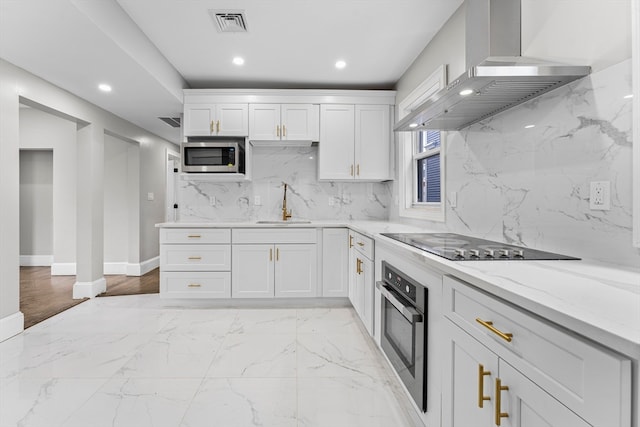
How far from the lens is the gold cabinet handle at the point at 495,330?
2.74 ft

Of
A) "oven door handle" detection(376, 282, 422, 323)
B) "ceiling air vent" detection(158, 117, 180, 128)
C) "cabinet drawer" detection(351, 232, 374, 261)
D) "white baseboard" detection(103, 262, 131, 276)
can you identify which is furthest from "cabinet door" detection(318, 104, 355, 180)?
"white baseboard" detection(103, 262, 131, 276)

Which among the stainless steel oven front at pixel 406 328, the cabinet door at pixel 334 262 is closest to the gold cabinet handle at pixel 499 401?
the stainless steel oven front at pixel 406 328

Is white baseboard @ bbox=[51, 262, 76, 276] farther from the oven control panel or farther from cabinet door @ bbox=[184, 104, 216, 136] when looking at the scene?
the oven control panel

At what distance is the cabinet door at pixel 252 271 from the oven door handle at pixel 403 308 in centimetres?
172

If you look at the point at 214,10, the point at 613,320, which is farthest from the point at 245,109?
the point at 613,320

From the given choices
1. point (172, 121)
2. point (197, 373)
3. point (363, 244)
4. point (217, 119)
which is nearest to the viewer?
point (197, 373)

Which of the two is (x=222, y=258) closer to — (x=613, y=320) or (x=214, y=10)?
(x=214, y=10)

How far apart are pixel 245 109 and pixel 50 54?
65.8 inches

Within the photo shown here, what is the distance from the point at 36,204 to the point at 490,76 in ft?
23.2

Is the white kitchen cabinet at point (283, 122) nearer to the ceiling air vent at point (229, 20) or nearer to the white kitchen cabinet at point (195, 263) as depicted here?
the ceiling air vent at point (229, 20)

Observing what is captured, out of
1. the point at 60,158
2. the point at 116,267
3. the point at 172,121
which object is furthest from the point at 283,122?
the point at 60,158

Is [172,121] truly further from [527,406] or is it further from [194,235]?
[527,406]

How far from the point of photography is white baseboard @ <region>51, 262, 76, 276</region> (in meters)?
4.89

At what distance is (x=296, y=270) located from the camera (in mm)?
3385
